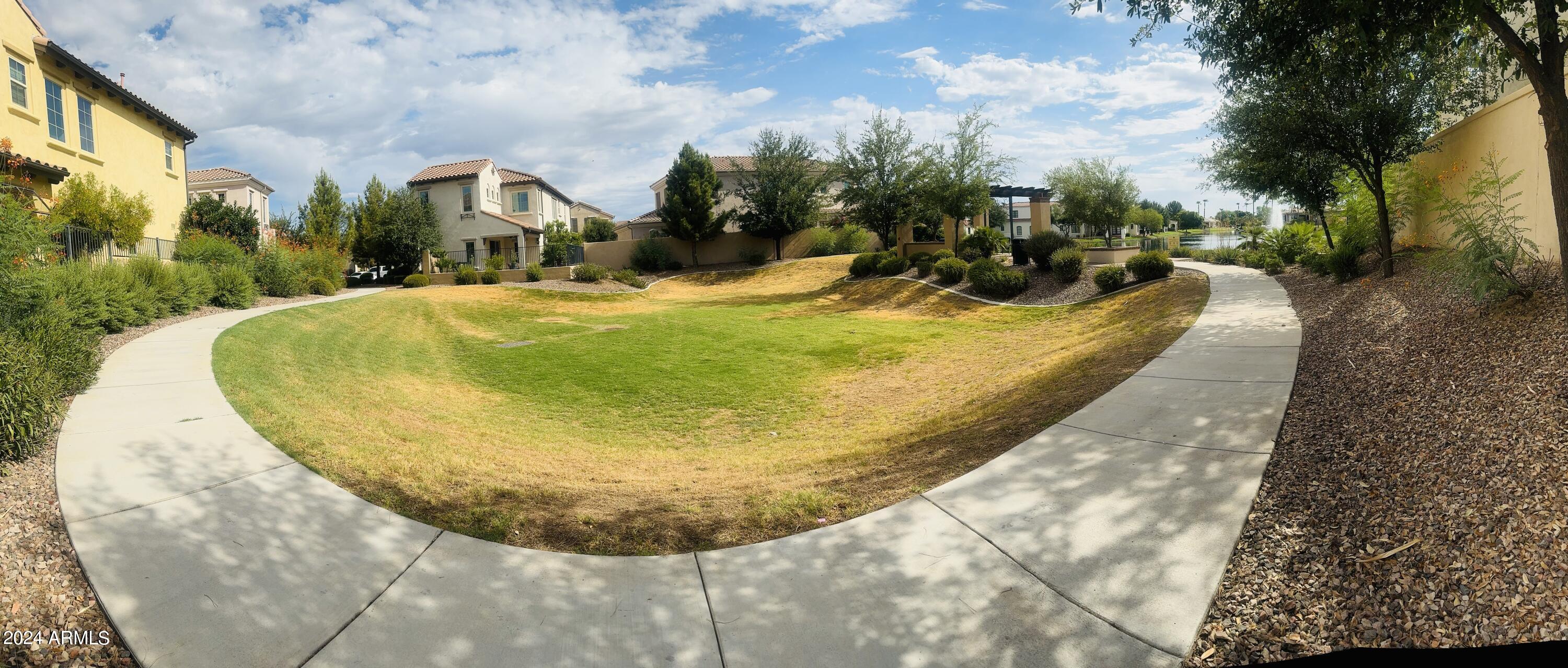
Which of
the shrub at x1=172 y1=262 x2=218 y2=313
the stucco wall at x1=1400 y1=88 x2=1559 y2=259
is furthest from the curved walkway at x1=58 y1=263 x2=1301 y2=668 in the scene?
the shrub at x1=172 y1=262 x2=218 y2=313

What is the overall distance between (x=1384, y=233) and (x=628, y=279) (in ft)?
92.1

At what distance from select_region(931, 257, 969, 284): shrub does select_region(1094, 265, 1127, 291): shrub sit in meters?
5.77

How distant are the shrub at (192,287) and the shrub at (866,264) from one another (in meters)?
22.7

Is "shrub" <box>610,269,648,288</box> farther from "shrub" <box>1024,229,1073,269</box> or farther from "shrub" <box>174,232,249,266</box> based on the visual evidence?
"shrub" <box>1024,229,1073,269</box>

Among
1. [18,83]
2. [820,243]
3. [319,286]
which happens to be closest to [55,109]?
[18,83]

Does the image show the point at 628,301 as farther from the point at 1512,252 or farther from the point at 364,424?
the point at 1512,252

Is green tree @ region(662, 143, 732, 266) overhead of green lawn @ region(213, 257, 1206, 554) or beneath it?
overhead

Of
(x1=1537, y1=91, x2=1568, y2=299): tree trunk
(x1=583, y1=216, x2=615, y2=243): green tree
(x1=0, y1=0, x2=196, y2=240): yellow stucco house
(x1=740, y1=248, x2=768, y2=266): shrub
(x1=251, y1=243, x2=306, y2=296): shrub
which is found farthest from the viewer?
(x1=583, y1=216, x2=615, y2=243): green tree

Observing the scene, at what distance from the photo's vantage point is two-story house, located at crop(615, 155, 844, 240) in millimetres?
48719

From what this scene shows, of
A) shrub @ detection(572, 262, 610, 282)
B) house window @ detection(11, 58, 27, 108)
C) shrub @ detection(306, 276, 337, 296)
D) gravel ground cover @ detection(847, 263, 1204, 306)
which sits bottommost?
gravel ground cover @ detection(847, 263, 1204, 306)

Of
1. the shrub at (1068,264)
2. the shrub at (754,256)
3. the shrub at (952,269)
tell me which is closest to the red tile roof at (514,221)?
the shrub at (754,256)

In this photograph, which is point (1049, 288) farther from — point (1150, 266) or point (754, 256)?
point (754, 256)

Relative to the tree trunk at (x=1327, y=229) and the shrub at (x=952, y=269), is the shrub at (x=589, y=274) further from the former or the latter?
the tree trunk at (x=1327, y=229)

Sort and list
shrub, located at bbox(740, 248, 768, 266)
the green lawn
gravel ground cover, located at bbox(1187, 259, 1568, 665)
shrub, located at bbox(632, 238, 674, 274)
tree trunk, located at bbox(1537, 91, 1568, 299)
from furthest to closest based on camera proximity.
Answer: shrub, located at bbox(740, 248, 768, 266)
shrub, located at bbox(632, 238, 674, 274)
tree trunk, located at bbox(1537, 91, 1568, 299)
the green lawn
gravel ground cover, located at bbox(1187, 259, 1568, 665)
